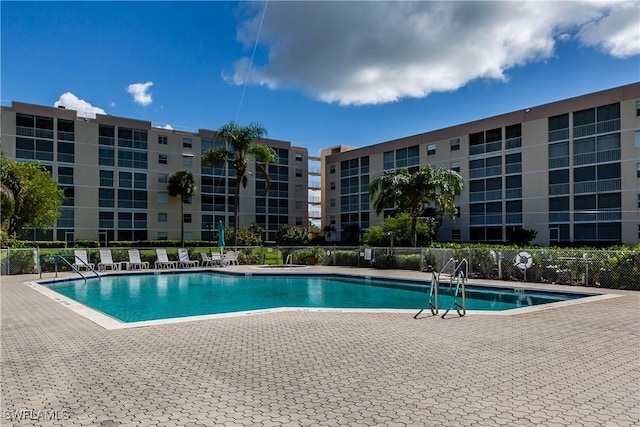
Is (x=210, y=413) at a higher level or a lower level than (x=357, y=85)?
lower

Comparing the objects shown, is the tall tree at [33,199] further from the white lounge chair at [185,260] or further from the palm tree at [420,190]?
the palm tree at [420,190]

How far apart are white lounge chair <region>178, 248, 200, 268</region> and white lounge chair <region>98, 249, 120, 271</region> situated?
134 inches

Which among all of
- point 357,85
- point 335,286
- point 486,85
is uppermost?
point 486,85

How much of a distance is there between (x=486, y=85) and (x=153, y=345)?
74.4ft

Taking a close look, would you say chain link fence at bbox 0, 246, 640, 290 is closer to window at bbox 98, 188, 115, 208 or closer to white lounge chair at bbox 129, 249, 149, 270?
white lounge chair at bbox 129, 249, 149, 270

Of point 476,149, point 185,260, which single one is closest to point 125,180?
point 185,260

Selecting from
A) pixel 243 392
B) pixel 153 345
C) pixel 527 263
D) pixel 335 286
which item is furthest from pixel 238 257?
pixel 243 392

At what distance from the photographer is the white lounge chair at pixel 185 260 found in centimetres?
2678

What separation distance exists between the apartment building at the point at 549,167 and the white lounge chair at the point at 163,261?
95.7 ft

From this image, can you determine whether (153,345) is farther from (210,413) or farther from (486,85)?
(486,85)

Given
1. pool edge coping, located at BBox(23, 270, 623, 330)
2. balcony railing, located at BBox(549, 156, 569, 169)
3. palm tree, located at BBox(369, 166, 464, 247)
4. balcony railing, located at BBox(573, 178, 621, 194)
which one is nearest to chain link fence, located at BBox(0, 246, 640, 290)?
pool edge coping, located at BBox(23, 270, 623, 330)

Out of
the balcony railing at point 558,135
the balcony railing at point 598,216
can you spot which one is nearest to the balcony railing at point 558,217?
the balcony railing at point 598,216

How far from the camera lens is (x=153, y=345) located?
7281mm

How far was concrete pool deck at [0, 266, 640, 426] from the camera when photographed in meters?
4.42
